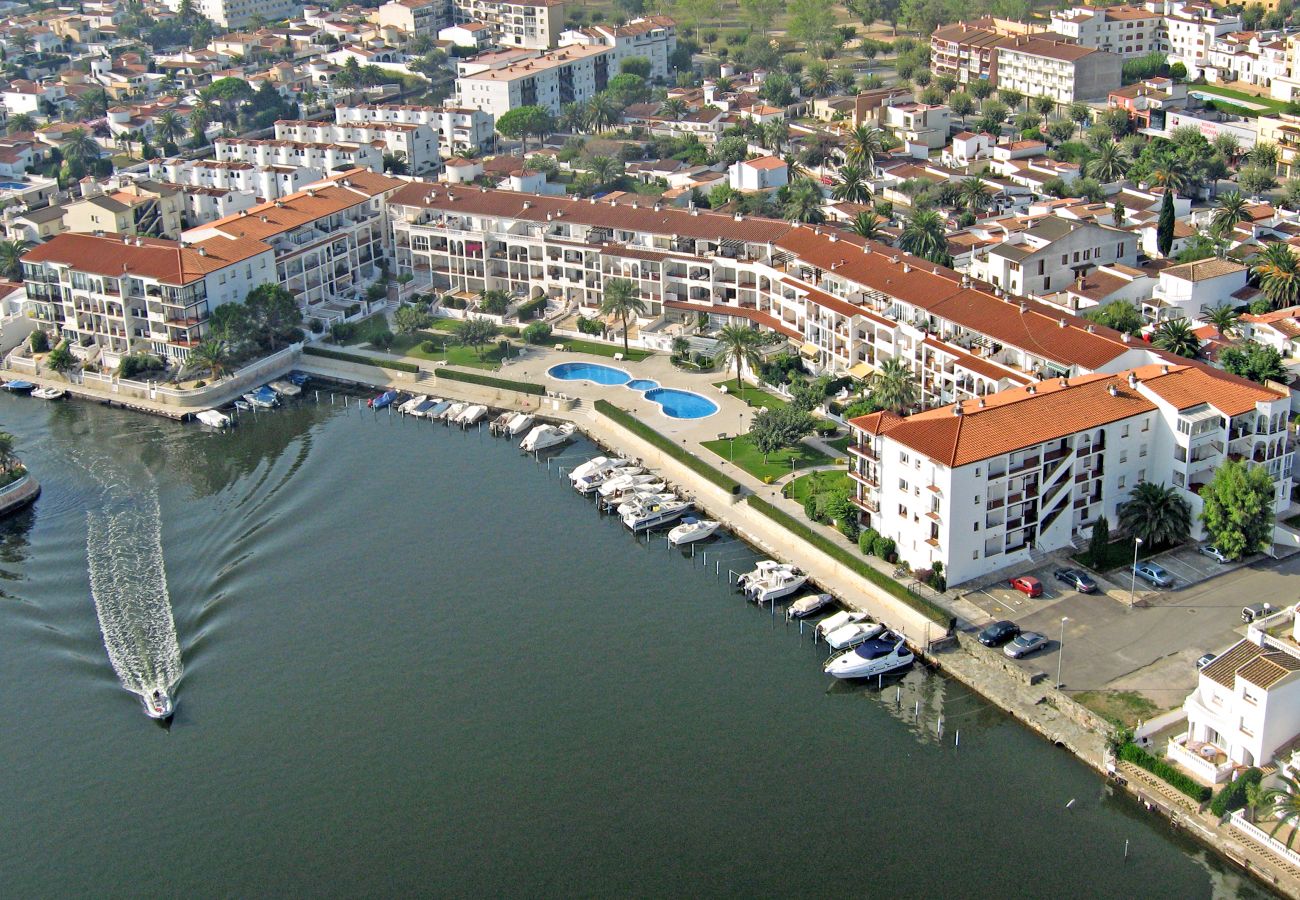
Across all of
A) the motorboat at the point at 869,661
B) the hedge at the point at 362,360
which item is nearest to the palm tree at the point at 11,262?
the hedge at the point at 362,360

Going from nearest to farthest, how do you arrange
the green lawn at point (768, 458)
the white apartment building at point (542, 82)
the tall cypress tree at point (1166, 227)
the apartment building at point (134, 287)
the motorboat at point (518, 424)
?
the green lawn at point (768, 458)
the motorboat at point (518, 424)
the apartment building at point (134, 287)
the tall cypress tree at point (1166, 227)
the white apartment building at point (542, 82)

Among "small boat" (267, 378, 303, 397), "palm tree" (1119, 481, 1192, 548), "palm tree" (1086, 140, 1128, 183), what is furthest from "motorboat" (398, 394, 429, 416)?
"palm tree" (1086, 140, 1128, 183)

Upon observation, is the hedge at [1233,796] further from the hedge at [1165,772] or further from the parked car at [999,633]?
the parked car at [999,633]

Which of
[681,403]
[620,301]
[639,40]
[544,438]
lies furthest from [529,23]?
[544,438]

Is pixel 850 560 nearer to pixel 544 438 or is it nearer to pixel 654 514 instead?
pixel 654 514

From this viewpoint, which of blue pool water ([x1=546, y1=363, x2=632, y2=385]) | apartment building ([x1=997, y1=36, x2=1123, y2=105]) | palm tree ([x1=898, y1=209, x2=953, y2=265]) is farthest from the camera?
apartment building ([x1=997, y1=36, x2=1123, y2=105])

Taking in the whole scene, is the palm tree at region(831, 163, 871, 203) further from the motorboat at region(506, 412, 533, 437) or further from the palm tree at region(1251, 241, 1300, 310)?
the motorboat at region(506, 412, 533, 437)
